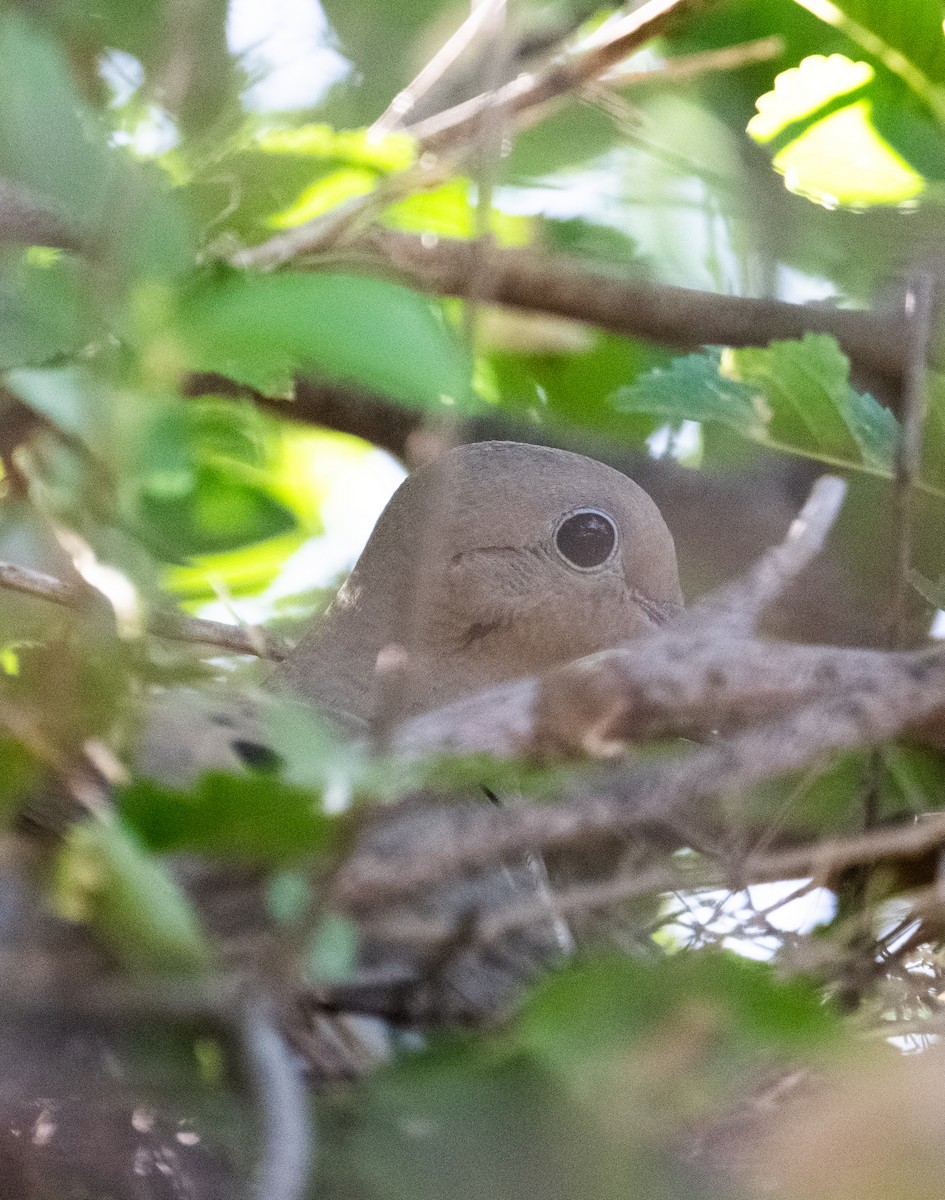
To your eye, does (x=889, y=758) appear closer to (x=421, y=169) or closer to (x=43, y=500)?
(x=421, y=169)

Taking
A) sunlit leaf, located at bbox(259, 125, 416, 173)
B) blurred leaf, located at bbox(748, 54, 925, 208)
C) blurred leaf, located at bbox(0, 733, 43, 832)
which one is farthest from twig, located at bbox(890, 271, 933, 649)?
blurred leaf, located at bbox(0, 733, 43, 832)

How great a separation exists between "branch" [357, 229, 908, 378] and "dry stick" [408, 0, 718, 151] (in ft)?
0.28

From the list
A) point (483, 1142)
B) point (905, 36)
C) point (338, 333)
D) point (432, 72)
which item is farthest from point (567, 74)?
point (483, 1142)

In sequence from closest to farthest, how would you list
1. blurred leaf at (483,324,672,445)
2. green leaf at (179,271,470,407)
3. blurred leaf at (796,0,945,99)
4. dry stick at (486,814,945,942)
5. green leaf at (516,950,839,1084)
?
green leaf at (179,271,470,407), green leaf at (516,950,839,1084), dry stick at (486,814,945,942), blurred leaf at (796,0,945,99), blurred leaf at (483,324,672,445)

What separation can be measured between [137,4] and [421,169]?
0.20 metres

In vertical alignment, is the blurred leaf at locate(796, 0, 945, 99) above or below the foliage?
above

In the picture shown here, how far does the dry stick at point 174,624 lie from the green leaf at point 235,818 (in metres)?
0.09

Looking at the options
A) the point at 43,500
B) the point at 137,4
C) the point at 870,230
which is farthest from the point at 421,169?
the point at 870,230

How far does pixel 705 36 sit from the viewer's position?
1.18m

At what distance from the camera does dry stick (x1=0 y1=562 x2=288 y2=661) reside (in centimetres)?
64

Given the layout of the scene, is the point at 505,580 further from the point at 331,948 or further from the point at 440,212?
the point at 331,948

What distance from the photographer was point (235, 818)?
54 cm

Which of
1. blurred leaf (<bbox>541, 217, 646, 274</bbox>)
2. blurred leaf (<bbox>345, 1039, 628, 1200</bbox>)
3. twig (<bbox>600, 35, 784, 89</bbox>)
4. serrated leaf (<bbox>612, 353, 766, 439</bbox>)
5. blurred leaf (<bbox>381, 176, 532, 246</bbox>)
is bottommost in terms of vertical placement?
blurred leaf (<bbox>345, 1039, 628, 1200</bbox>)

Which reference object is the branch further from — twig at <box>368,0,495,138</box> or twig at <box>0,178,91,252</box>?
twig at <box>0,178,91,252</box>
